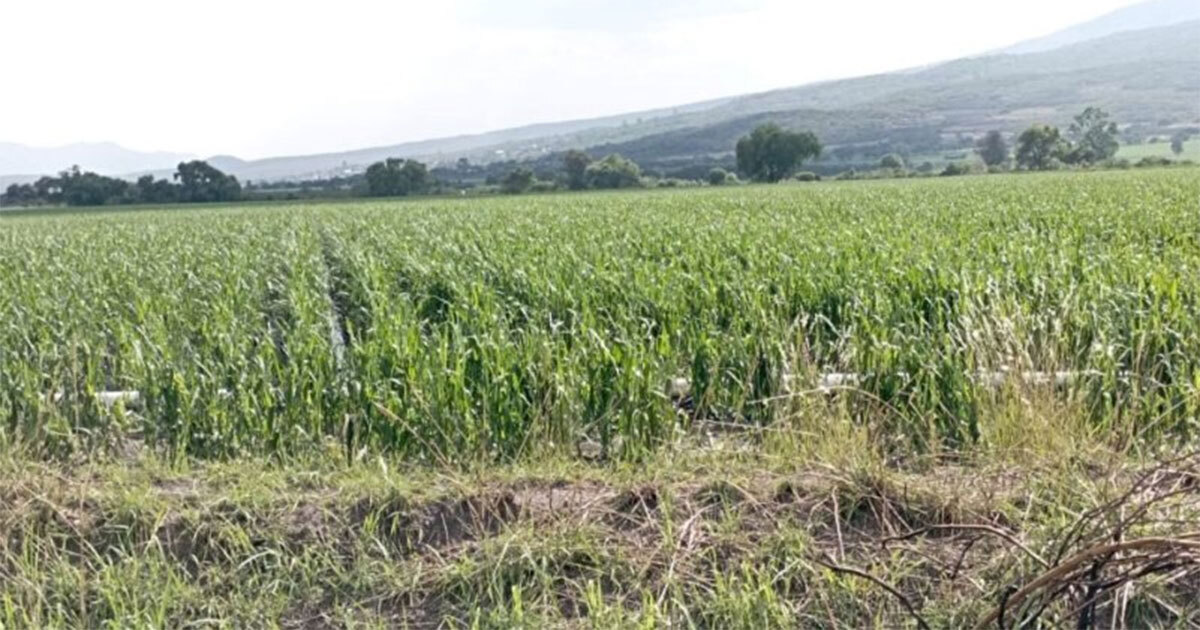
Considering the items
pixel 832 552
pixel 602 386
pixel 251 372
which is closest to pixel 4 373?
pixel 251 372

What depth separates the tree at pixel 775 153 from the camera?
88.5 metres

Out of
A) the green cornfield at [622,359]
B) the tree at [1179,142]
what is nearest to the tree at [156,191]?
the green cornfield at [622,359]

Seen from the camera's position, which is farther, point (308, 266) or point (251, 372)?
point (308, 266)

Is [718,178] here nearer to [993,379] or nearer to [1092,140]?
[1092,140]

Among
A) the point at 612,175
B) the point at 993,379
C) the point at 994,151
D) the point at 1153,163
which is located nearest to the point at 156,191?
the point at 612,175

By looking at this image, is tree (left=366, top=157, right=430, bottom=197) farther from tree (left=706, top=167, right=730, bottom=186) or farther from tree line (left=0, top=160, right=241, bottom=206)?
tree (left=706, top=167, right=730, bottom=186)

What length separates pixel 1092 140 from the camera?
3669 inches

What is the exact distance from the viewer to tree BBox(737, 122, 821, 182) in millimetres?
88500

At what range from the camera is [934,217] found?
15.2 metres

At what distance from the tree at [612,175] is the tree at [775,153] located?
14109 millimetres

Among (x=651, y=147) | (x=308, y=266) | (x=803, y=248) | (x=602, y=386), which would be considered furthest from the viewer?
(x=651, y=147)

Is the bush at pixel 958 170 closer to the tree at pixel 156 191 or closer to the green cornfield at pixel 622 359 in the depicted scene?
the tree at pixel 156 191

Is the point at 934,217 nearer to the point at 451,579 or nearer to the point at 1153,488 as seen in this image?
the point at 1153,488

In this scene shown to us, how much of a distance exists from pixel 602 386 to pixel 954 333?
7.47ft
